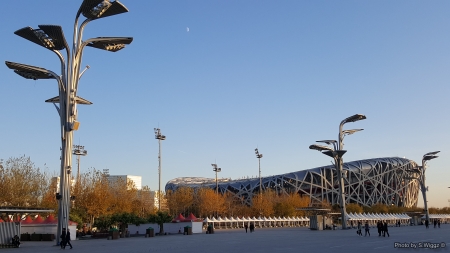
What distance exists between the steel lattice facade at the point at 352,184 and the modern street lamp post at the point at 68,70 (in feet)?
287

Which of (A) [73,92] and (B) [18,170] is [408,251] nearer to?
(A) [73,92]

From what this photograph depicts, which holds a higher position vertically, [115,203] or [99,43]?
[99,43]

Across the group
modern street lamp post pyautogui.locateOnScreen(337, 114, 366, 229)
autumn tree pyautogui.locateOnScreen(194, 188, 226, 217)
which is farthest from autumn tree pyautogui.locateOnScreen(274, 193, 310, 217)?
modern street lamp post pyautogui.locateOnScreen(337, 114, 366, 229)

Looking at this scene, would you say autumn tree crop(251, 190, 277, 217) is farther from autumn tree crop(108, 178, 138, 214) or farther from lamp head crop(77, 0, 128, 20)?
lamp head crop(77, 0, 128, 20)

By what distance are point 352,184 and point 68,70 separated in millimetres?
108577

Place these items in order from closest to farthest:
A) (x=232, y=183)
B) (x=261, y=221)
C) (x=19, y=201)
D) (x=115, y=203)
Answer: (x=19, y=201), (x=115, y=203), (x=261, y=221), (x=232, y=183)

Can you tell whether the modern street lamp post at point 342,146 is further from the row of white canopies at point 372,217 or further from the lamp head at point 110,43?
the lamp head at point 110,43

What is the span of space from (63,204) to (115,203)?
39.4 m

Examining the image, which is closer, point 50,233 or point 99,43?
point 99,43

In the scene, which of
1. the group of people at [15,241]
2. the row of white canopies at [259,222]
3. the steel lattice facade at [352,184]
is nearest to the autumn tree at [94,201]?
the row of white canopies at [259,222]

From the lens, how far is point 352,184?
13088cm

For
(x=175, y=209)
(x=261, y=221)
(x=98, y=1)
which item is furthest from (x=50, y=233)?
(x=175, y=209)

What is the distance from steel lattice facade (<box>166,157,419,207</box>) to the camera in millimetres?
124938

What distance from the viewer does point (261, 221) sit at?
7838 centimetres
